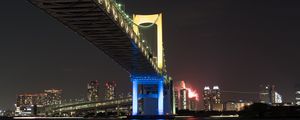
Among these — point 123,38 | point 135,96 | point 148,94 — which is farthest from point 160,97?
point 123,38

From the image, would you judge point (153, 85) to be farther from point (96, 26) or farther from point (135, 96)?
point (96, 26)

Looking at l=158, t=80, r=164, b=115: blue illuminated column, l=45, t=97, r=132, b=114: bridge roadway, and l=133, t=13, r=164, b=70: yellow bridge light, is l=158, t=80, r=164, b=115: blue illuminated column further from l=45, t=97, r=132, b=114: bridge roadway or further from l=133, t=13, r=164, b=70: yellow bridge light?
l=45, t=97, r=132, b=114: bridge roadway

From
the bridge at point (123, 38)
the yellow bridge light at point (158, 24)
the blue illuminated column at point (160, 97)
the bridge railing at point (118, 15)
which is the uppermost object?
the yellow bridge light at point (158, 24)

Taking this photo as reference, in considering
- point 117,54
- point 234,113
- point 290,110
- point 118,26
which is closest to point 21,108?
point 234,113

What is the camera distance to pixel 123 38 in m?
37.3

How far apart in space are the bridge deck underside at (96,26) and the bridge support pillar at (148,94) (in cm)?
1446

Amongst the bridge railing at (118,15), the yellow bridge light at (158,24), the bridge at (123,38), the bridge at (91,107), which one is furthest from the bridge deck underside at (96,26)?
the bridge at (91,107)

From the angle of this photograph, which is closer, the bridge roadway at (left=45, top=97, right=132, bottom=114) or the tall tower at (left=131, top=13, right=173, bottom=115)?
the tall tower at (left=131, top=13, right=173, bottom=115)

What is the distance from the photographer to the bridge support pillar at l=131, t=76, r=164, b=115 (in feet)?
216

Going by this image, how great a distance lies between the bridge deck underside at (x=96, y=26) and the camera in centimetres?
2538

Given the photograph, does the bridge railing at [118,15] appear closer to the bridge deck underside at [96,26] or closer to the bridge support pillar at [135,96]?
the bridge deck underside at [96,26]

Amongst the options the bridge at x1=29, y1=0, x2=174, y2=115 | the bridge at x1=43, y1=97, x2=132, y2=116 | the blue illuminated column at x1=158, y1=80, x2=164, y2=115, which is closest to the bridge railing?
the bridge at x1=29, y1=0, x2=174, y2=115

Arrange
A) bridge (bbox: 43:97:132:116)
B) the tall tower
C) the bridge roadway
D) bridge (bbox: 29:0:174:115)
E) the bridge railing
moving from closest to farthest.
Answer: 1. bridge (bbox: 29:0:174:115)
2. the bridge railing
3. the tall tower
4. the bridge roadway
5. bridge (bbox: 43:97:132:116)

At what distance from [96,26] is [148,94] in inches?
1543
